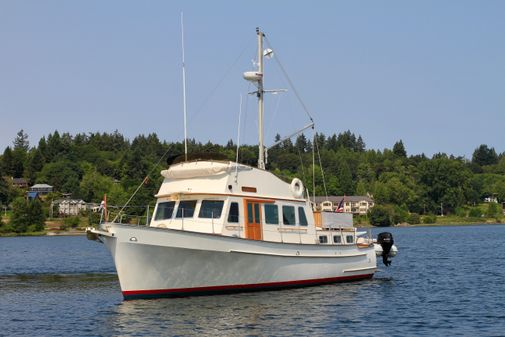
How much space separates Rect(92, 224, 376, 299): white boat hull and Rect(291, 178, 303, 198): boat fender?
259 centimetres

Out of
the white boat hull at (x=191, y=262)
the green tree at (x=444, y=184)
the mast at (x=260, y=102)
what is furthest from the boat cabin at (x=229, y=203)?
the green tree at (x=444, y=184)

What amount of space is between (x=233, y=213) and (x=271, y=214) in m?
2.04

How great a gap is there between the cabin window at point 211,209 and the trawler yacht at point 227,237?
1.5 inches

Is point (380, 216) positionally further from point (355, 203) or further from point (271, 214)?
point (271, 214)

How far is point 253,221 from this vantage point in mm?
29031

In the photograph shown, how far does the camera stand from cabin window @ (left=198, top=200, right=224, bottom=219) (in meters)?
28.4

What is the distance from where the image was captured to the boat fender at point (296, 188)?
31.2m

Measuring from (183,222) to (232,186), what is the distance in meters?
2.39

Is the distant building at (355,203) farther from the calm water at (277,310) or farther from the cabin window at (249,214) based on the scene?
the cabin window at (249,214)

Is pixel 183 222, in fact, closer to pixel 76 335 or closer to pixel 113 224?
pixel 113 224

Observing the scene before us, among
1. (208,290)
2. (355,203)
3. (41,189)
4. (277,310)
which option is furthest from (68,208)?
(277,310)

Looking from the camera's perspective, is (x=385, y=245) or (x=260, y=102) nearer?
(x=260, y=102)

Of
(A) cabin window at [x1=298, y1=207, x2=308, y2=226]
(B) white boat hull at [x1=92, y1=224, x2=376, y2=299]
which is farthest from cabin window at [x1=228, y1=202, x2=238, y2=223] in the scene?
(A) cabin window at [x1=298, y1=207, x2=308, y2=226]

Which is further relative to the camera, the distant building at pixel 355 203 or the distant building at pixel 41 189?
the distant building at pixel 355 203
